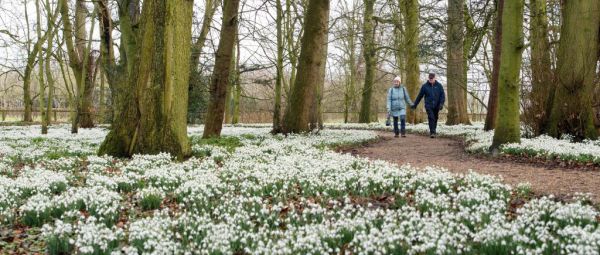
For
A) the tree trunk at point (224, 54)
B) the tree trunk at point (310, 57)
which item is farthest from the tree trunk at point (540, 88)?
the tree trunk at point (224, 54)

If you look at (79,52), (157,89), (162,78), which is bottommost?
(157,89)

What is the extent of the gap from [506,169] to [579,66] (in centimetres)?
664

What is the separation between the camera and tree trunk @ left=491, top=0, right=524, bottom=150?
12492mm

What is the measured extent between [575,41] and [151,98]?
12.5 metres

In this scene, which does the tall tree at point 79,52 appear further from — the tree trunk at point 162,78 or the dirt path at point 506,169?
the dirt path at point 506,169

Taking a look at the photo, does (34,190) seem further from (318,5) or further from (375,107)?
(375,107)

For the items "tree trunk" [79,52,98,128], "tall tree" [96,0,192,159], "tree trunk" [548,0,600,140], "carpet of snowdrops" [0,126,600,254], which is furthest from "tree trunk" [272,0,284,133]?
"tree trunk" [79,52,98,128]

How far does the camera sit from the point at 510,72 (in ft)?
40.9

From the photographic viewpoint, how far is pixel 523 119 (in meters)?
16.5

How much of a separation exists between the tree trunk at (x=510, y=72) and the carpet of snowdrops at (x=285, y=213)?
5.29m

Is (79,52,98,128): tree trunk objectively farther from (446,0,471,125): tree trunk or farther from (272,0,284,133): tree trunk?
(446,0,471,125): tree trunk

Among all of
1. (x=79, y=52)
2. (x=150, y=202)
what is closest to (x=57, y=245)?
(x=150, y=202)

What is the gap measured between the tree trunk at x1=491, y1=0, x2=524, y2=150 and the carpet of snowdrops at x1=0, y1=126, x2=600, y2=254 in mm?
5294

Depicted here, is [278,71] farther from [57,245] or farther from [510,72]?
[57,245]
